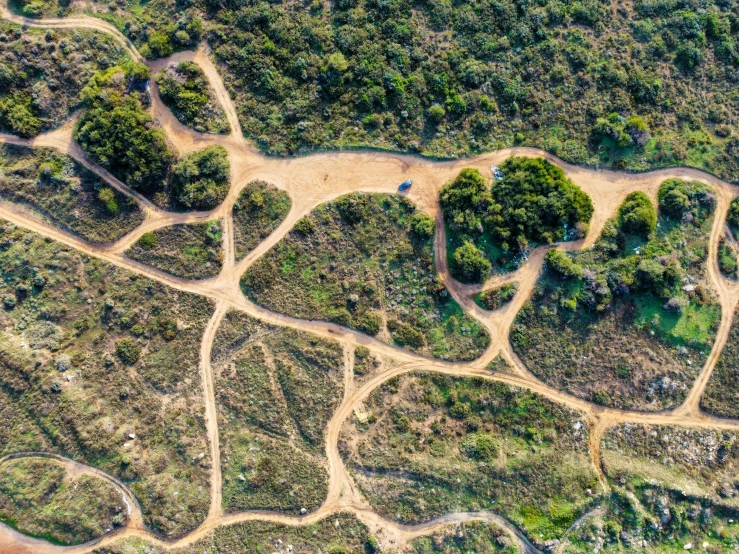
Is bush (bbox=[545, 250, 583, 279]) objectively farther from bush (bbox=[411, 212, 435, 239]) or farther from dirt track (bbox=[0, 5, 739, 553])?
bush (bbox=[411, 212, 435, 239])

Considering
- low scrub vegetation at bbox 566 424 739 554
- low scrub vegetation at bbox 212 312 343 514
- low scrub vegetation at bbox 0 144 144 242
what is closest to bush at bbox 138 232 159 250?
low scrub vegetation at bbox 0 144 144 242

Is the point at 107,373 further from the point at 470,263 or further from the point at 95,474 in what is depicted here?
the point at 470,263

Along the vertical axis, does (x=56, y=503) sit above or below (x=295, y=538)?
above

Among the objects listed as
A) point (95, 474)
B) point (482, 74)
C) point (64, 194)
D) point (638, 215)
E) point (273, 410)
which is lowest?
point (95, 474)

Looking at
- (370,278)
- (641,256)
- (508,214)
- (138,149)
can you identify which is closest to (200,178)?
(138,149)

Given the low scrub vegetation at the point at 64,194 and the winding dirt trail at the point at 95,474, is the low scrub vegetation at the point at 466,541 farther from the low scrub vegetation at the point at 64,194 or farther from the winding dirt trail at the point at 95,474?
the low scrub vegetation at the point at 64,194

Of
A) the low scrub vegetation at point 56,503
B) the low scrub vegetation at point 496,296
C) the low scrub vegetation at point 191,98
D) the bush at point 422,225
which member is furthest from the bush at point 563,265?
the low scrub vegetation at point 56,503

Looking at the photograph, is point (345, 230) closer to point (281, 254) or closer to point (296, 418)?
point (281, 254)

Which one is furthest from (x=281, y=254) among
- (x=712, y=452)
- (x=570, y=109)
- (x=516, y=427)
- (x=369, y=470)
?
(x=712, y=452)
